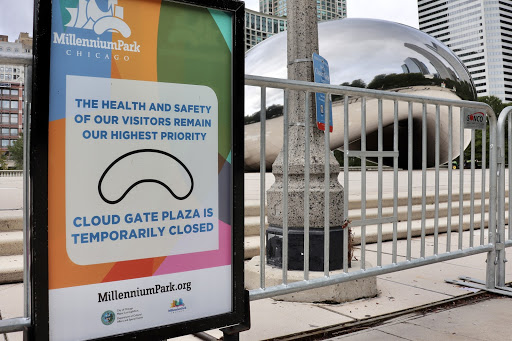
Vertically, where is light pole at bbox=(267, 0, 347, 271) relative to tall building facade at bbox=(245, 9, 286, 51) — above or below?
below

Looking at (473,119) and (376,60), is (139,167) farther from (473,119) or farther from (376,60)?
(376,60)

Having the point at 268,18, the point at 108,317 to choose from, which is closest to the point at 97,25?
the point at 108,317

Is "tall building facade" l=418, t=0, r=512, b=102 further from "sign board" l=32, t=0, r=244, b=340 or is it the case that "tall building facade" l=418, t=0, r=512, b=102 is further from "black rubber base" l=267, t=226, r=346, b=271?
"sign board" l=32, t=0, r=244, b=340

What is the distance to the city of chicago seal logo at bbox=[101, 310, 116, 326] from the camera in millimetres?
1876

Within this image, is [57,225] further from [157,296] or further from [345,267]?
[345,267]

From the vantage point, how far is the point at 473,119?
4.03 m

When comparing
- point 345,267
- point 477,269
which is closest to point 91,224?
point 345,267

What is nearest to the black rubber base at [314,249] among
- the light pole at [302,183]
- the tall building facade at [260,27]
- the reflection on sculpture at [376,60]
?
the light pole at [302,183]

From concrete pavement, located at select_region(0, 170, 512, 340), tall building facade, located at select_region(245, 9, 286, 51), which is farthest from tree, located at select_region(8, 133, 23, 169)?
tall building facade, located at select_region(245, 9, 286, 51)

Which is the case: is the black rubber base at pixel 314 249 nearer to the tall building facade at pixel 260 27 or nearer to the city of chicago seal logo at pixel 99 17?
the city of chicago seal logo at pixel 99 17

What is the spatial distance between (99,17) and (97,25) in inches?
1.4

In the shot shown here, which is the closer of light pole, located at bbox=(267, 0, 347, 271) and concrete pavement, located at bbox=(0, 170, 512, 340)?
concrete pavement, located at bbox=(0, 170, 512, 340)

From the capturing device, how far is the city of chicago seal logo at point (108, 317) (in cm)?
188

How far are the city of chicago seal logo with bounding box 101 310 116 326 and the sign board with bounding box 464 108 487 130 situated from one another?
3.29 m
